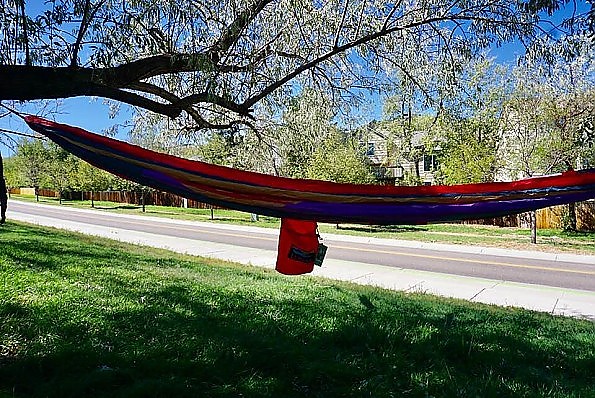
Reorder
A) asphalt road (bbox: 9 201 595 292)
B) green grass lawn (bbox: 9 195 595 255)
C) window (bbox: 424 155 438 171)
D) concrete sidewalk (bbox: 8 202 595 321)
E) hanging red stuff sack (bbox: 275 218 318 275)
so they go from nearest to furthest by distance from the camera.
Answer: hanging red stuff sack (bbox: 275 218 318 275) → concrete sidewalk (bbox: 8 202 595 321) → asphalt road (bbox: 9 201 595 292) → green grass lawn (bbox: 9 195 595 255) → window (bbox: 424 155 438 171)

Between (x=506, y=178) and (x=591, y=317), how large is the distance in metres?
8.26

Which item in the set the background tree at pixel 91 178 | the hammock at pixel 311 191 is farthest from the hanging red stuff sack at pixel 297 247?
the background tree at pixel 91 178

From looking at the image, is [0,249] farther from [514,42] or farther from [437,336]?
[514,42]

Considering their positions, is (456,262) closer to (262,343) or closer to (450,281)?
(450,281)

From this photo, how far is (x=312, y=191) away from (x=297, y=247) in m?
0.66

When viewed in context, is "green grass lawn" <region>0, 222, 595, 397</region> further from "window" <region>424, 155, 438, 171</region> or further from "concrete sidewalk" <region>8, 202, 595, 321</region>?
"window" <region>424, 155, 438, 171</region>

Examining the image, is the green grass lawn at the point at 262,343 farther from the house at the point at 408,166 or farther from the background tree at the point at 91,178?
the background tree at the point at 91,178

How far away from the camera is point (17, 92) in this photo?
2400 mm

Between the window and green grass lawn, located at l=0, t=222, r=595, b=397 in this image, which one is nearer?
green grass lawn, located at l=0, t=222, r=595, b=397

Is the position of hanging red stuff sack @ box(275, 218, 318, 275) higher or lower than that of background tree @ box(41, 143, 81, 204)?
lower

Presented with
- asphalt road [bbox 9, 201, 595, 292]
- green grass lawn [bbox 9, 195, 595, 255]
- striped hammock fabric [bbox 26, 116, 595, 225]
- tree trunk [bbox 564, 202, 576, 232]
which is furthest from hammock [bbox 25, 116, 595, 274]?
tree trunk [bbox 564, 202, 576, 232]

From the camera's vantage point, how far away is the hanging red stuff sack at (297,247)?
3074 mm

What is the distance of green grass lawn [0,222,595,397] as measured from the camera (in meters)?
2.58

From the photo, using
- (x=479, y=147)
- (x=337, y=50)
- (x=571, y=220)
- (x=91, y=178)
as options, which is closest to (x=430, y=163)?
(x=479, y=147)
